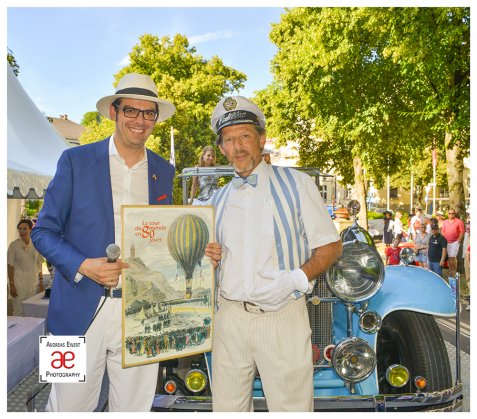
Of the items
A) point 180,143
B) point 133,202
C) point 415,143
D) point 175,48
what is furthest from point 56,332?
point 175,48

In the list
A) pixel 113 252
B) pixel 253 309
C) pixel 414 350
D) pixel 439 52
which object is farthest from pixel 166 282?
pixel 439 52

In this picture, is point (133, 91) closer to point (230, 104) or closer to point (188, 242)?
point (230, 104)

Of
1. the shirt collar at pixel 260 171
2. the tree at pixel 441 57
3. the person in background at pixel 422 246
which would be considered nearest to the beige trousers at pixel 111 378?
the shirt collar at pixel 260 171

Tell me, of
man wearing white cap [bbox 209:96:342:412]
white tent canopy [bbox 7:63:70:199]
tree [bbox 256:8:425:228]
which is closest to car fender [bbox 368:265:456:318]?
man wearing white cap [bbox 209:96:342:412]

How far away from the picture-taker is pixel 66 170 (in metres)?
1.96

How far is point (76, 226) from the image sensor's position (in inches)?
77.0

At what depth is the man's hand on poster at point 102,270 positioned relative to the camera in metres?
1.80

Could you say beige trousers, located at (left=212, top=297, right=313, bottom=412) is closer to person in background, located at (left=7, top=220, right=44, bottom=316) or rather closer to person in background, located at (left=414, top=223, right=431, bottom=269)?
person in background, located at (left=7, top=220, right=44, bottom=316)

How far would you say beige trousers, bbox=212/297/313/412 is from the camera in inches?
75.3

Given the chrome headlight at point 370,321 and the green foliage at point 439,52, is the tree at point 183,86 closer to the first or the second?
the green foliage at point 439,52

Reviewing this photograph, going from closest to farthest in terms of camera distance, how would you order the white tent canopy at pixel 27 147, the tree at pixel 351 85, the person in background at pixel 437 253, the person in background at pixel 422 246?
the white tent canopy at pixel 27 147, the person in background at pixel 437 253, the person in background at pixel 422 246, the tree at pixel 351 85

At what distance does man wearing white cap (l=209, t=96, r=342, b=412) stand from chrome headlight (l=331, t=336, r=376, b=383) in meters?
0.49

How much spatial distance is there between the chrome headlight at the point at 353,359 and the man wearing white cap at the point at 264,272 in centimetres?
49

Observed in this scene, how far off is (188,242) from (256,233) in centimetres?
36
